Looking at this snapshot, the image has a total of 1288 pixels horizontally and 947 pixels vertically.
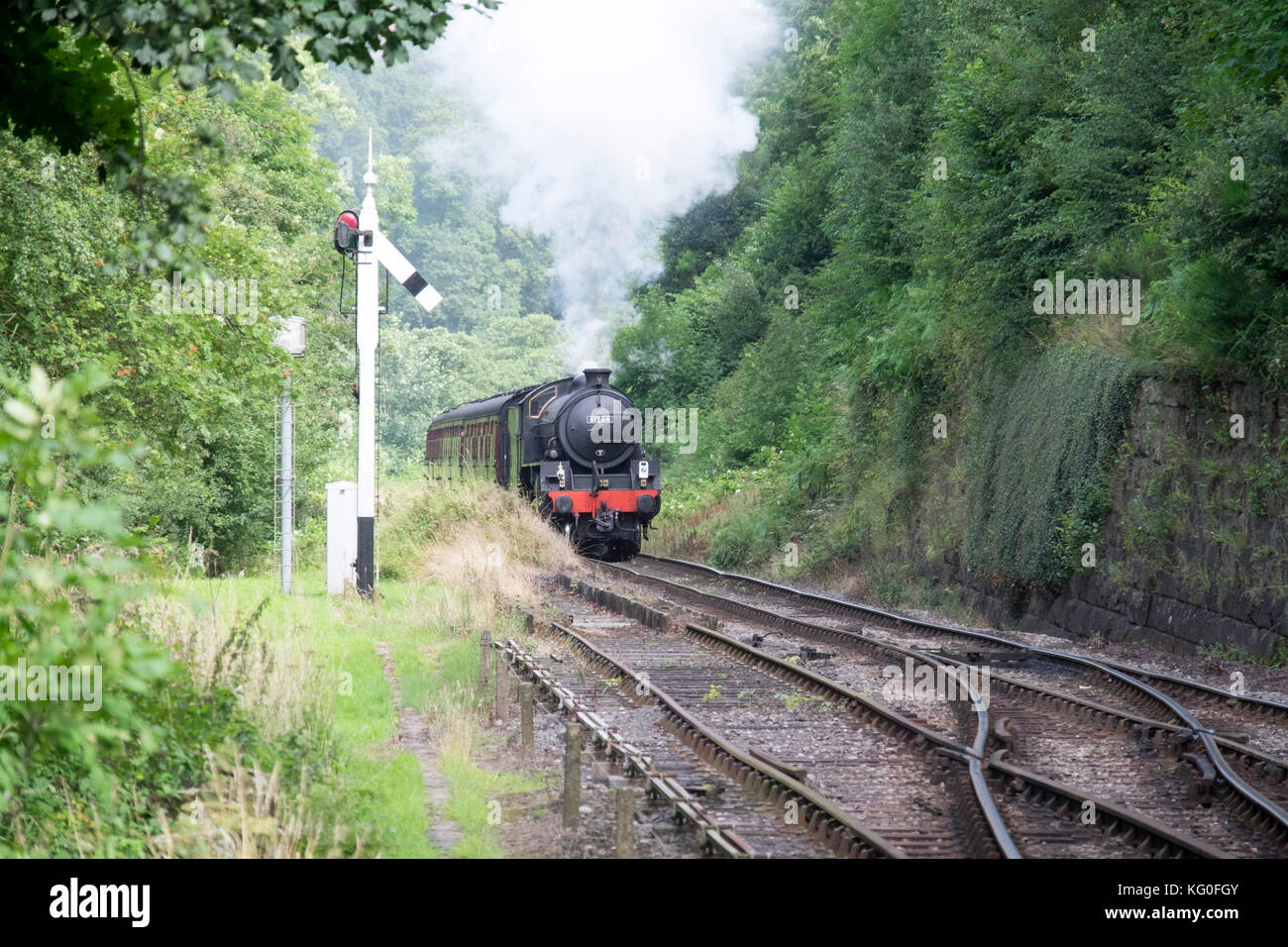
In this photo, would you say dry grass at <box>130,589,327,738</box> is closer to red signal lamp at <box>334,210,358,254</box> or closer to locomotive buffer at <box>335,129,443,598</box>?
locomotive buffer at <box>335,129,443,598</box>

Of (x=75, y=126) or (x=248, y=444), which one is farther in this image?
(x=248, y=444)

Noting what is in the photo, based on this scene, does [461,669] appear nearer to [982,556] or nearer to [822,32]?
[982,556]

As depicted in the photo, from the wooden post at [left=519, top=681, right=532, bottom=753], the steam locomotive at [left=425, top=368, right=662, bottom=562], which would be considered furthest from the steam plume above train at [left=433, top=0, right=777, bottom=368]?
the wooden post at [left=519, top=681, right=532, bottom=753]

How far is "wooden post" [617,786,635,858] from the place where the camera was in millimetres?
5871

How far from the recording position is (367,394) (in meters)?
15.1

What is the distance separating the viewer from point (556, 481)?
2352 centimetres

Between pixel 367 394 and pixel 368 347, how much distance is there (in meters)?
0.65

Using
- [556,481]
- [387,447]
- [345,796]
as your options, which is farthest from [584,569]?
[387,447]

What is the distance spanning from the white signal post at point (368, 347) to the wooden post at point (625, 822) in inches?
380

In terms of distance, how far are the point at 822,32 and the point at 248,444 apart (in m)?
24.4

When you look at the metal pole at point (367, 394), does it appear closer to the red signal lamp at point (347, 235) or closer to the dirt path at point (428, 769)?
the red signal lamp at point (347, 235)

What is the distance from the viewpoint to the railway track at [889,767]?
6.72m

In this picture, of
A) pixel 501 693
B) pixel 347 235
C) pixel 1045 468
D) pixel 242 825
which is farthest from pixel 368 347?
pixel 242 825

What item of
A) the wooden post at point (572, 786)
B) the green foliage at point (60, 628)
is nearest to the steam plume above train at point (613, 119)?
the wooden post at point (572, 786)
